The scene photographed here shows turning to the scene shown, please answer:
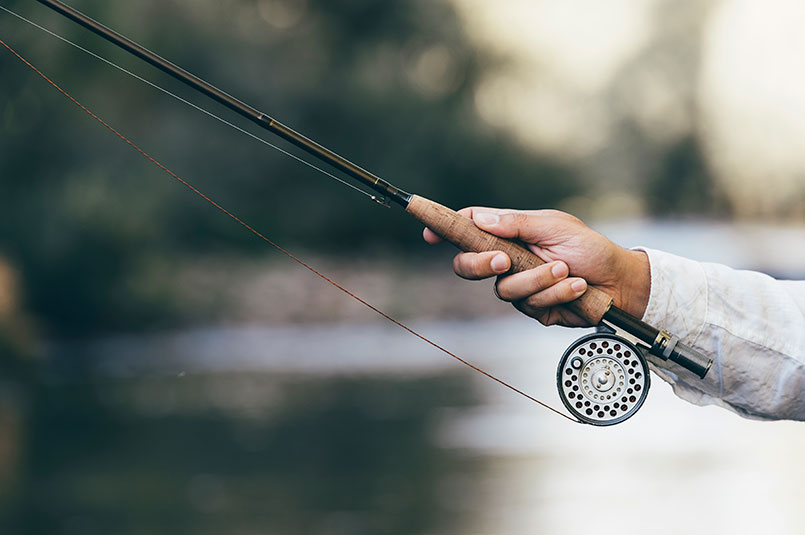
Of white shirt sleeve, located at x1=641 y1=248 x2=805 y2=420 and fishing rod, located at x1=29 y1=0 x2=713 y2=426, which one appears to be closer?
fishing rod, located at x1=29 y1=0 x2=713 y2=426

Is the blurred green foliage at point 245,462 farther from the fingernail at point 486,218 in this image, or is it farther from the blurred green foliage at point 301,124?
the blurred green foliage at point 301,124

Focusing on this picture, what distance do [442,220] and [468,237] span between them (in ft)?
0.17

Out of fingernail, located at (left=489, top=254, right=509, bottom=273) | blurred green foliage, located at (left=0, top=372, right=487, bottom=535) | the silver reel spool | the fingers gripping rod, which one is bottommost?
blurred green foliage, located at (left=0, top=372, right=487, bottom=535)

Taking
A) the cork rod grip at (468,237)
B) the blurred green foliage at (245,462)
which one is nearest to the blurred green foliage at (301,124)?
the blurred green foliage at (245,462)

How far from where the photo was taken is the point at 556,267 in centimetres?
173

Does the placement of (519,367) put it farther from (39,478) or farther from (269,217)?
(269,217)

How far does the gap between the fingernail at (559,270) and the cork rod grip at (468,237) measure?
46 millimetres

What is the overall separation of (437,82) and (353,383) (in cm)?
781

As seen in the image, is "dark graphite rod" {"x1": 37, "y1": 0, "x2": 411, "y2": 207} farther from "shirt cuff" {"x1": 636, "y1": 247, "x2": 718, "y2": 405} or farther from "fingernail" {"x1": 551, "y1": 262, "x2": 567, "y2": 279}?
"shirt cuff" {"x1": 636, "y1": 247, "x2": 718, "y2": 405}

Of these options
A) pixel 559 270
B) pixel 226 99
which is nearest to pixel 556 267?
pixel 559 270

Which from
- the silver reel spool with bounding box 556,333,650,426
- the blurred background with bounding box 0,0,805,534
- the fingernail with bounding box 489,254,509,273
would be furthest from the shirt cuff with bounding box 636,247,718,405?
the blurred background with bounding box 0,0,805,534

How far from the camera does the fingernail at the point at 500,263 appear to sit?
175cm

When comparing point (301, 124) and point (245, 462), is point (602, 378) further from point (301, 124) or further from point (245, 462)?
point (301, 124)

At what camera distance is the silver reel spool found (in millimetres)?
1699
